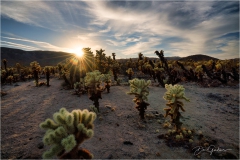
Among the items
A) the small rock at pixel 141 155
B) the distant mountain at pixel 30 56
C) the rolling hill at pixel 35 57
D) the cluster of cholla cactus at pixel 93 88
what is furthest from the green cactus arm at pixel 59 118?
the distant mountain at pixel 30 56

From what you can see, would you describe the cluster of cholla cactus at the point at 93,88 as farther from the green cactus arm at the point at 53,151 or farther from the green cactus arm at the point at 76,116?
the green cactus arm at the point at 53,151

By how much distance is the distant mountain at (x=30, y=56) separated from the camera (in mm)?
71625

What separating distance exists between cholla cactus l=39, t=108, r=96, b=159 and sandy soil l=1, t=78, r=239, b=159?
5.64ft

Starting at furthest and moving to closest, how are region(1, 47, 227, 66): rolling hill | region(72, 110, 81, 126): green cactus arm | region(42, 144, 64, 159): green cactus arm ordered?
region(1, 47, 227, 66): rolling hill, region(72, 110, 81, 126): green cactus arm, region(42, 144, 64, 159): green cactus arm

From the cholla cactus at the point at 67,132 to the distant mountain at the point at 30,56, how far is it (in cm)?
7414

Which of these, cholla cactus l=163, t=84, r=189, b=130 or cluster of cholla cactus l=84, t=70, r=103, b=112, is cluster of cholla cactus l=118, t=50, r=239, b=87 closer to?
cluster of cholla cactus l=84, t=70, r=103, b=112

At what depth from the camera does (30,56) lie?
80688 mm

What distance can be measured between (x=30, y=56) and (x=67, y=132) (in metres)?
90.4

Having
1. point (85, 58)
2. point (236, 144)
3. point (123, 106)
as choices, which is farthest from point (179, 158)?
point (85, 58)

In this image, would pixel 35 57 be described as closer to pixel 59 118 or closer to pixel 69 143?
pixel 59 118

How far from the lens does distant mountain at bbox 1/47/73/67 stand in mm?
71625

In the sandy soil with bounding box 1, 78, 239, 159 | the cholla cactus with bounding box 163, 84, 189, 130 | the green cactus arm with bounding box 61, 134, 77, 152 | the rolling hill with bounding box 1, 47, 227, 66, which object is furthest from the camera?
the rolling hill with bounding box 1, 47, 227, 66

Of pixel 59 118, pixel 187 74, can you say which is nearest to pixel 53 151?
pixel 59 118

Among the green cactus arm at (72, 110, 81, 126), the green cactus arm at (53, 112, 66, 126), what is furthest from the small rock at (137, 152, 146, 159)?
the green cactus arm at (53, 112, 66, 126)
